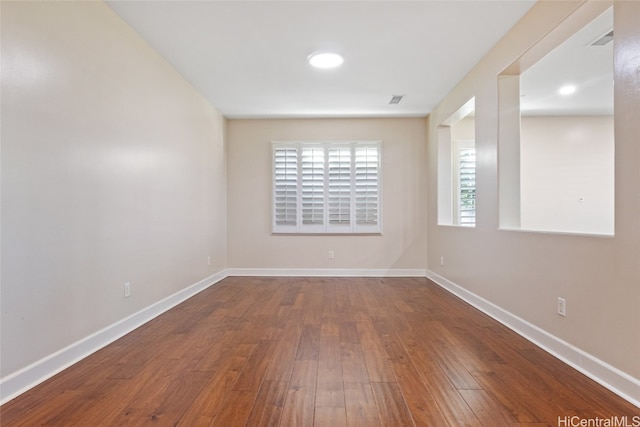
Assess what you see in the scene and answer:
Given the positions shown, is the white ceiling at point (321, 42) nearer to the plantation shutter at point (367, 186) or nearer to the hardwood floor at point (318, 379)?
the plantation shutter at point (367, 186)

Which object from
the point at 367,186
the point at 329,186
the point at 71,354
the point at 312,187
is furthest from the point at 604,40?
the point at 71,354

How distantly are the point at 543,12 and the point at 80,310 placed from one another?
3.86m

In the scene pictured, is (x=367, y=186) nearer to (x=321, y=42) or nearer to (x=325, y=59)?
(x=325, y=59)

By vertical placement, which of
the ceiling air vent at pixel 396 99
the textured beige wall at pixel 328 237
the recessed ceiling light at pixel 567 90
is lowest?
the textured beige wall at pixel 328 237

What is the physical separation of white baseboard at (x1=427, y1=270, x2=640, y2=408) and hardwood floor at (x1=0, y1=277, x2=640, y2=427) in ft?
0.21

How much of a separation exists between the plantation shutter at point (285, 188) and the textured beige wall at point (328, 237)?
0.47 feet

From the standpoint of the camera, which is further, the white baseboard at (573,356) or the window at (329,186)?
the window at (329,186)

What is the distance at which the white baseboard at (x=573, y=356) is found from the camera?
161 cm

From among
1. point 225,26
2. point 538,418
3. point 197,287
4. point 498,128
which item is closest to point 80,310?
point 197,287

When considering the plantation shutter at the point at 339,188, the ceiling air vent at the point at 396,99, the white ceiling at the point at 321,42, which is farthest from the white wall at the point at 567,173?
the plantation shutter at the point at 339,188

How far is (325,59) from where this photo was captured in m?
3.10

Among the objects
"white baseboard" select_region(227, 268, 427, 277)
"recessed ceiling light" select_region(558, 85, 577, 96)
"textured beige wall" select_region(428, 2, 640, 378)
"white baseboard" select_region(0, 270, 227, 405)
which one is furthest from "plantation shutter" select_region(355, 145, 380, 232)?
"white baseboard" select_region(0, 270, 227, 405)

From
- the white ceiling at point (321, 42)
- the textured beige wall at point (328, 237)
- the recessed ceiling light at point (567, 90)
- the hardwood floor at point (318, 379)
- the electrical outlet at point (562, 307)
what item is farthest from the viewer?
the textured beige wall at point (328, 237)

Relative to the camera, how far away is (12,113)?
163cm
